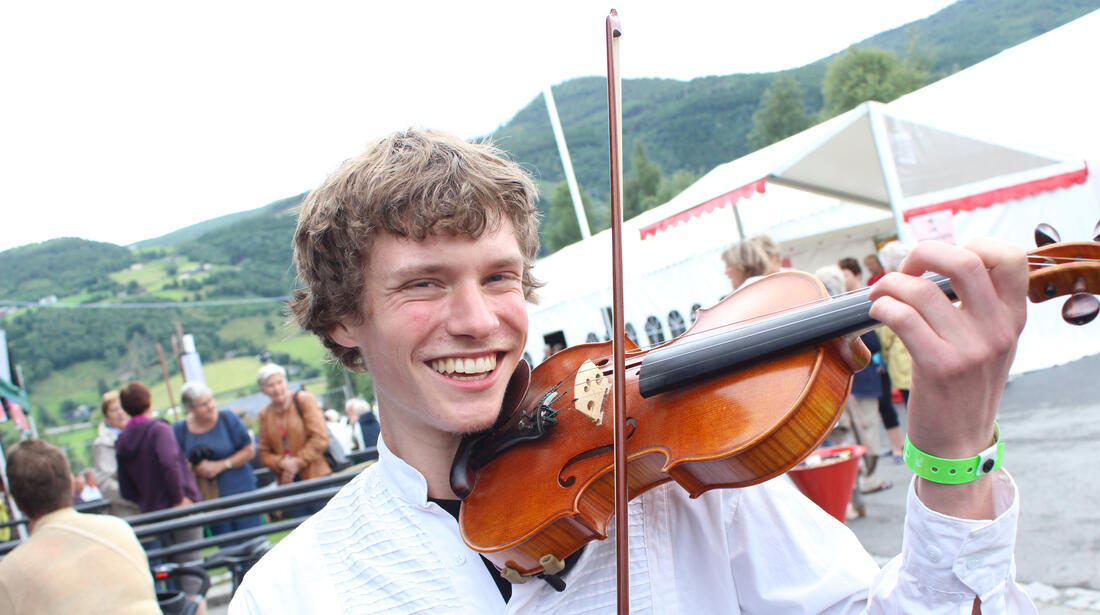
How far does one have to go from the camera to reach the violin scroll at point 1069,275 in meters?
1.07

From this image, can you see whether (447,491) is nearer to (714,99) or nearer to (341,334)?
(341,334)

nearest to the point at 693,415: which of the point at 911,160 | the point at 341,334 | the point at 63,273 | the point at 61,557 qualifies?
the point at 341,334

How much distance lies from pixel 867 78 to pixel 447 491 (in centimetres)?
6347

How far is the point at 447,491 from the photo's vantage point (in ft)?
5.01

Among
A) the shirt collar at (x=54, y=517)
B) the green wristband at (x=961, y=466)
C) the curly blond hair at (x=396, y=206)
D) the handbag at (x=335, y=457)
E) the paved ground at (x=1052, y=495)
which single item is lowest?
the paved ground at (x=1052, y=495)

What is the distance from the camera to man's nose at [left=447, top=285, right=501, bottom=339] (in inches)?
52.2

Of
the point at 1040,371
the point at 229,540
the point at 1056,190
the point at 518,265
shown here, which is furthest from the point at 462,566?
the point at 1040,371

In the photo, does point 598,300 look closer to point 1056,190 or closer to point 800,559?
point 1056,190

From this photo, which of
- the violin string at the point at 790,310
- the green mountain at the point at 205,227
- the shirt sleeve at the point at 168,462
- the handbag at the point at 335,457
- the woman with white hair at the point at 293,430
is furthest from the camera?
the green mountain at the point at 205,227

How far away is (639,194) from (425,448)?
64.2 meters

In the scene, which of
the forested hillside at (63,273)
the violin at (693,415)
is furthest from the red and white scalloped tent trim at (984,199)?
the forested hillside at (63,273)

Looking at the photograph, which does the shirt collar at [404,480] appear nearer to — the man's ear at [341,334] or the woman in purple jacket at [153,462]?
the man's ear at [341,334]

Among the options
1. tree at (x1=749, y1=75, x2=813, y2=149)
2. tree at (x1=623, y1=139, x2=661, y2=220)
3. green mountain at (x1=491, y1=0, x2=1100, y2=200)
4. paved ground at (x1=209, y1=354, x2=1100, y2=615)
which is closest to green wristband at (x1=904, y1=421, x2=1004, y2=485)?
paved ground at (x1=209, y1=354, x2=1100, y2=615)

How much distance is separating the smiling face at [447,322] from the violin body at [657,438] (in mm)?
187
